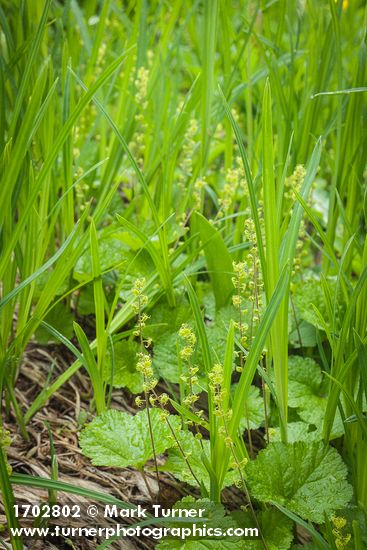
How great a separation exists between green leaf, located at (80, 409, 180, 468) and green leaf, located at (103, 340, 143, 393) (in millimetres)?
179

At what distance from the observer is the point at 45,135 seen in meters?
1.56

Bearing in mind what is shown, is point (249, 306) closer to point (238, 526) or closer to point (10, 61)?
point (238, 526)

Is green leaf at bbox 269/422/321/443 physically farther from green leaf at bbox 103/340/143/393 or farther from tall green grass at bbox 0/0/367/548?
green leaf at bbox 103/340/143/393

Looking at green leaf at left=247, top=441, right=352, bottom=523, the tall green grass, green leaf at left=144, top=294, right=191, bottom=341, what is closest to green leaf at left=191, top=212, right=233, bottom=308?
the tall green grass

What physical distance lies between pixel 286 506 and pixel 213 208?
4.54 feet

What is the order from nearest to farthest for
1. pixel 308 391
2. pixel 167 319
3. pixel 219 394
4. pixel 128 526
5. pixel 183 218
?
pixel 219 394 < pixel 128 526 < pixel 308 391 < pixel 167 319 < pixel 183 218

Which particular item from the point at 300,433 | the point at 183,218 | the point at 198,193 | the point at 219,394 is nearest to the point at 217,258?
the point at 183,218

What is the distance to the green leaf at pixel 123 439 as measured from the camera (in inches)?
47.5

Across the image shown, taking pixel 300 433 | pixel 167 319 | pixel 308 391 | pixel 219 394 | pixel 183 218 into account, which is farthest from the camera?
pixel 183 218

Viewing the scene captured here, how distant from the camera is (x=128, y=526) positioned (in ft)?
3.85

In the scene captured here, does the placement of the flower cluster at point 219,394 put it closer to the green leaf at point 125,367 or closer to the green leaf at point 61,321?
the green leaf at point 125,367

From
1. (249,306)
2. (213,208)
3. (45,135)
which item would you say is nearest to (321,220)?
(213,208)

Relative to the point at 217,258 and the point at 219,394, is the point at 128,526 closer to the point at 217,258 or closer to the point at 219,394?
the point at 219,394

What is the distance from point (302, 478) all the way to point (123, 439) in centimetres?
36
